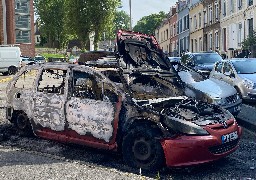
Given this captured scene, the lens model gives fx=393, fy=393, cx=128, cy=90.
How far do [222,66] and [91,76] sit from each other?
8166 mm

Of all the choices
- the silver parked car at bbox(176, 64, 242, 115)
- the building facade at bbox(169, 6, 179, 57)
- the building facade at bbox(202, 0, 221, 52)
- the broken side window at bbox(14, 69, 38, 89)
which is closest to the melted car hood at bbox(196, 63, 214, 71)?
the silver parked car at bbox(176, 64, 242, 115)

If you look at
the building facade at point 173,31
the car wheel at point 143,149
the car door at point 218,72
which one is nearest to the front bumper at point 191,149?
the car wheel at point 143,149

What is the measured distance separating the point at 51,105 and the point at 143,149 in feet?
6.80

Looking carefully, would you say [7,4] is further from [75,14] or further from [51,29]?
[51,29]

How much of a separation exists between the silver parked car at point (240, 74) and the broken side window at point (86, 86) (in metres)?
6.73

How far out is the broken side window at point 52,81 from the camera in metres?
7.10

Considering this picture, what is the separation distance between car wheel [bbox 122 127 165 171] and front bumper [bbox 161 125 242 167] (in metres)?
0.14

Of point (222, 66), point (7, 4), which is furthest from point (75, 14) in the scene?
point (222, 66)

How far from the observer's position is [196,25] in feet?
167

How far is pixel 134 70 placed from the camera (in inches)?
287

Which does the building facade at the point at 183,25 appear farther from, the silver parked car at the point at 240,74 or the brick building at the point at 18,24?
the silver parked car at the point at 240,74

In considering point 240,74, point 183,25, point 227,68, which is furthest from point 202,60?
point 183,25

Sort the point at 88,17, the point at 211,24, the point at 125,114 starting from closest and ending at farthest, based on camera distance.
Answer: the point at 125,114 < the point at 211,24 < the point at 88,17

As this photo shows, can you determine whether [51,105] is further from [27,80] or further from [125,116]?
[125,116]
